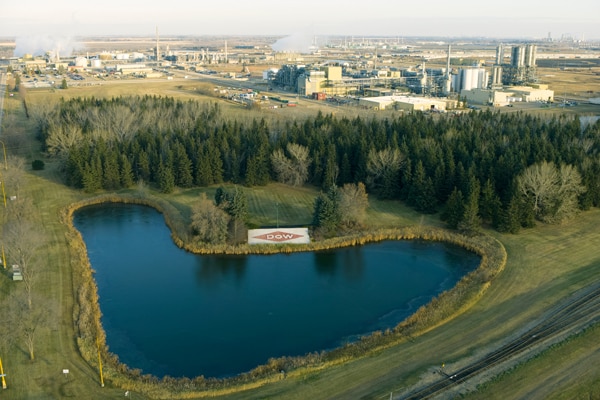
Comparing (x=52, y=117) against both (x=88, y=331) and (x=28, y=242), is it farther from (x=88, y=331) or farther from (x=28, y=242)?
(x=88, y=331)

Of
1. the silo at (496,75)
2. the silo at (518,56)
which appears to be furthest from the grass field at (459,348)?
the silo at (518,56)

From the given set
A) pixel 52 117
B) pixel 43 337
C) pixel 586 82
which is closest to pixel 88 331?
pixel 43 337

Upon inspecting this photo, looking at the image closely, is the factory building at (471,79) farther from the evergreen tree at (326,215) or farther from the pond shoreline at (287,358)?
the evergreen tree at (326,215)

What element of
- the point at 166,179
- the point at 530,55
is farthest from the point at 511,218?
the point at 530,55

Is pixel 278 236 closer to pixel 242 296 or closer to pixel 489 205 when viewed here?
pixel 242 296

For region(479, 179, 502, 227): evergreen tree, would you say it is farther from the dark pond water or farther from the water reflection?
the water reflection
